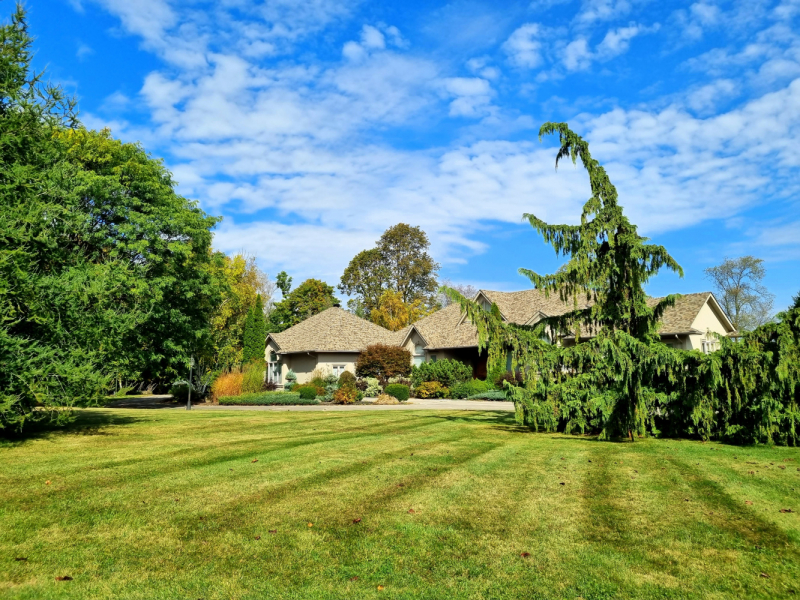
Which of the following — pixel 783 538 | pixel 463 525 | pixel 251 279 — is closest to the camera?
pixel 783 538

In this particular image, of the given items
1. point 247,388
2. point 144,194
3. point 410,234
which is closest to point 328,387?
point 247,388

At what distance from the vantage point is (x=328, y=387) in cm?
3253

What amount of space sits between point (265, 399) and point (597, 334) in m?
20.4

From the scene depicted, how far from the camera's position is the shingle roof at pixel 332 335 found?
127ft

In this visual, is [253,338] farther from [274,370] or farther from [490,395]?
[490,395]

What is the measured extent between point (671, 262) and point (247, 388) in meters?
25.7

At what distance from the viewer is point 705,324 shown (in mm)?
31172

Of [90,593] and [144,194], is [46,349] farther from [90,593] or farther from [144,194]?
[144,194]

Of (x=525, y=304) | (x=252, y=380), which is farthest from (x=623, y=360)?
(x=525, y=304)

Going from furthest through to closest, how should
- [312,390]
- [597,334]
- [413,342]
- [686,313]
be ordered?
[413,342], [312,390], [686,313], [597,334]

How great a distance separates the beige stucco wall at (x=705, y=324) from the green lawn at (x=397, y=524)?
2095 centimetres

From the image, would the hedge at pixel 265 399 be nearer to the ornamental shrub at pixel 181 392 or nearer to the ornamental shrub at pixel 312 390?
the ornamental shrub at pixel 312 390

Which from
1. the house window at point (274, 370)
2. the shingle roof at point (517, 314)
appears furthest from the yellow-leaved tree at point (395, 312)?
the house window at point (274, 370)

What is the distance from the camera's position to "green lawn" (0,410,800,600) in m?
4.24
